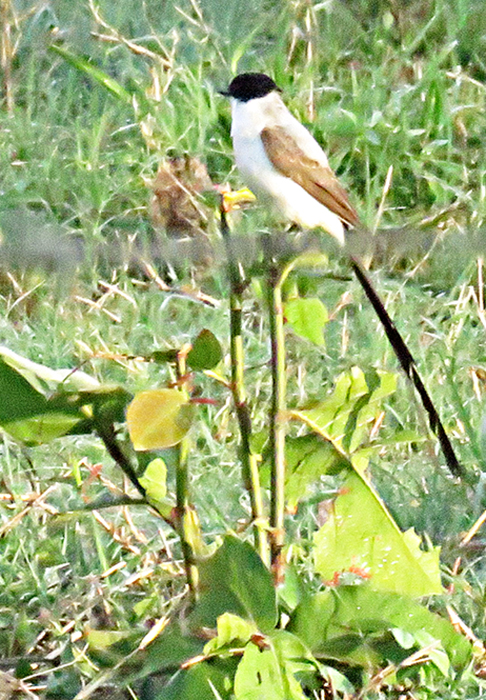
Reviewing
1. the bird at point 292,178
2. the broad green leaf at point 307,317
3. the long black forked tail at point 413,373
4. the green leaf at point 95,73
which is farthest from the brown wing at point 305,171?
the broad green leaf at point 307,317

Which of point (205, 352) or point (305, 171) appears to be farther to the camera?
point (305, 171)

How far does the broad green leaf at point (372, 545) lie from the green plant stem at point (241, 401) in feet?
0.36

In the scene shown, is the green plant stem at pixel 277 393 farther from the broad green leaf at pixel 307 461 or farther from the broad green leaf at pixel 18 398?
the broad green leaf at pixel 18 398

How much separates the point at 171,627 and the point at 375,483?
2.89ft

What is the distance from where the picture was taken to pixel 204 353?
66.9 inches

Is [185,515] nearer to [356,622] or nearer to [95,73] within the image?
[356,622]

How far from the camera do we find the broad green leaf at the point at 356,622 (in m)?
1.85

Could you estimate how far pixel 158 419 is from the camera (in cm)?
164

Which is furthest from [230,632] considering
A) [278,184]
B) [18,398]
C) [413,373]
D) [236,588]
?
[278,184]

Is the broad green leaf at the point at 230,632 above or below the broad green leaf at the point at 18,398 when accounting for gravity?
below

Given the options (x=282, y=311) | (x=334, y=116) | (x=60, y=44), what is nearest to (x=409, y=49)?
(x=334, y=116)

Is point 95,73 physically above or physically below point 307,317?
below

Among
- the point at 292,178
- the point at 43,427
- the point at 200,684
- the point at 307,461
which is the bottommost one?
the point at 200,684

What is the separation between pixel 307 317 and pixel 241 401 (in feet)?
0.55
